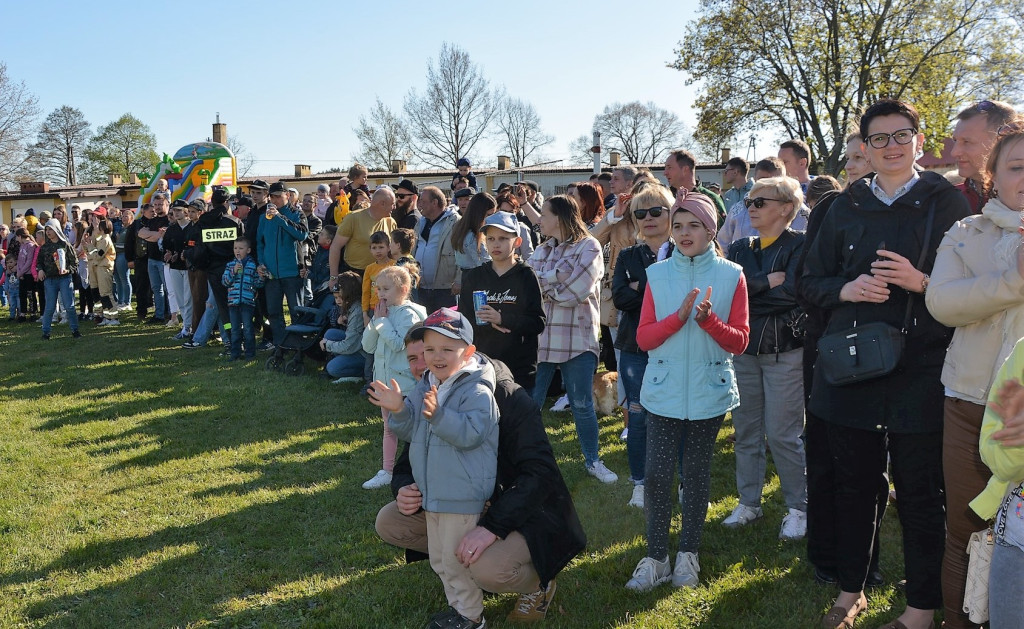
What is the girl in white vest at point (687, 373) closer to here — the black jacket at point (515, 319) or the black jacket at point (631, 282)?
the black jacket at point (631, 282)

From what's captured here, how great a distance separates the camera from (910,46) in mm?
26516

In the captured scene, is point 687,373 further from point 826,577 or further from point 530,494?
point 826,577

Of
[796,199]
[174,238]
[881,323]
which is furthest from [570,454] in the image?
[174,238]

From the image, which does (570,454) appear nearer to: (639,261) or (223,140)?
(639,261)

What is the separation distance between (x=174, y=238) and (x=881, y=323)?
36.7ft

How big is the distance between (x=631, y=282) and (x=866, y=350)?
1.89m

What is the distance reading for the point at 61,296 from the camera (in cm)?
1234

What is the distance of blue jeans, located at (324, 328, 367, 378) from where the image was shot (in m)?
8.45

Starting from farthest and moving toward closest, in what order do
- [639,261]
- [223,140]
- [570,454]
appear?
[223,140]
[570,454]
[639,261]

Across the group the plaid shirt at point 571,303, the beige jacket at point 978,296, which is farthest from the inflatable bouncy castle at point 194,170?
the beige jacket at point 978,296

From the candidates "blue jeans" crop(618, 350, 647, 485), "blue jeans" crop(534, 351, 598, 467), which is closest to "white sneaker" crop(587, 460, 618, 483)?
"blue jeans" crop(534, 351, 598, 467)

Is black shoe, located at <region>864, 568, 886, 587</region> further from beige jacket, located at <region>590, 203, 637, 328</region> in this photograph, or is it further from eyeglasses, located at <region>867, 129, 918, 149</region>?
beige jacket, located at <region>590, 203, 637, 328</region>

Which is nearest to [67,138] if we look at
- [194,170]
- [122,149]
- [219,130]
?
[122,149]

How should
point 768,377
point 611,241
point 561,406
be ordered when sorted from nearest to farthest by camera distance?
point 768,377, point 611,241, point 561,406
